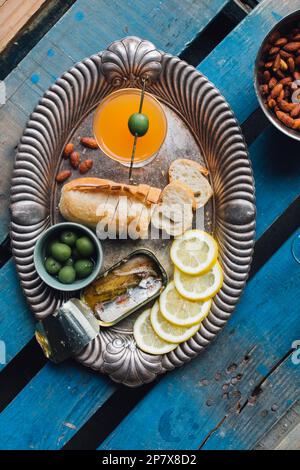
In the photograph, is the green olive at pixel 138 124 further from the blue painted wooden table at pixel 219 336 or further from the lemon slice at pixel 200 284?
the lemon slice at pixel 200 284

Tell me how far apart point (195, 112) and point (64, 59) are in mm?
410

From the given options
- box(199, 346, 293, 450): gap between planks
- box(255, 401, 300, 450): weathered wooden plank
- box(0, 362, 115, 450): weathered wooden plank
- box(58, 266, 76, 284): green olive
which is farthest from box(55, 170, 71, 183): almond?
box(255, 401, 300, 450): weathered wooden plank

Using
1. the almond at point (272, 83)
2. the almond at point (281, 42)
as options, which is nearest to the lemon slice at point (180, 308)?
the almond at point (272, 83)

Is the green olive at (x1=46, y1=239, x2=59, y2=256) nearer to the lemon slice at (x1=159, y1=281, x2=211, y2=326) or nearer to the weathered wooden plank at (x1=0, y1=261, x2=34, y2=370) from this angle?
the weathered wooden plank at (x1=0, y1=261, x2=34, y2=370)

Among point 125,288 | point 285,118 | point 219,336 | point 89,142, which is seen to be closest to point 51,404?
point 125,288

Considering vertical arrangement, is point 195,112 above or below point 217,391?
above

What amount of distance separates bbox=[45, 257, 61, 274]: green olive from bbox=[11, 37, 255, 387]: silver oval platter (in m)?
0.06

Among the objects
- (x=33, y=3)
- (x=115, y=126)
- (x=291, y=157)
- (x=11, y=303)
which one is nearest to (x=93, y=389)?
(x=11, y=303)

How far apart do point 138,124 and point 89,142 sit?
170 millimetres

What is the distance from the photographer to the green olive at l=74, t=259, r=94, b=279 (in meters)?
1.46

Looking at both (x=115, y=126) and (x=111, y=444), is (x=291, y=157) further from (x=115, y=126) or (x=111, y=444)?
(x=111, y=444)

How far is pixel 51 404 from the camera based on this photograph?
1.59m
